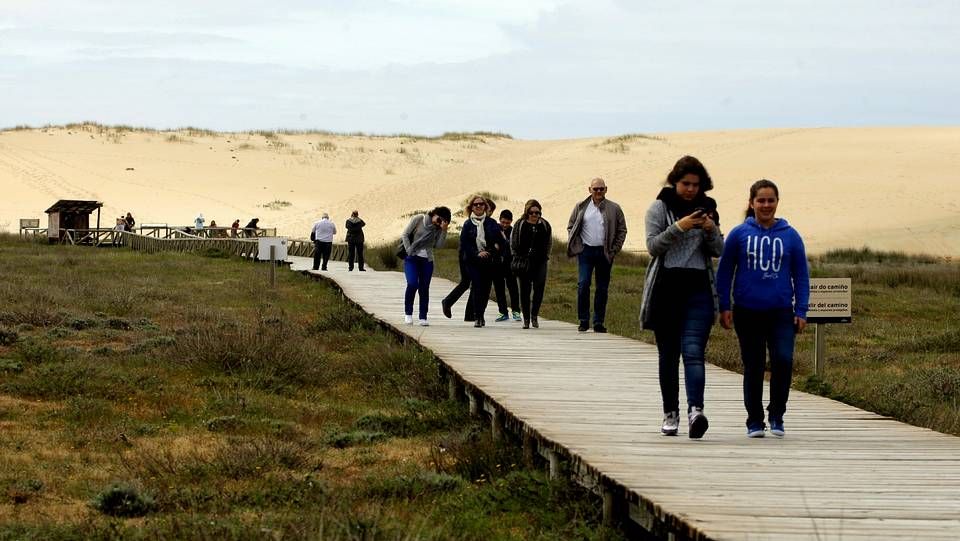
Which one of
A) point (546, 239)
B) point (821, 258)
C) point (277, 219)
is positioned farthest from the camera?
point (277, 219)

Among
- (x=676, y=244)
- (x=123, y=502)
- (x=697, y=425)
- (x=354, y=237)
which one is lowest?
(x=123, y=502)

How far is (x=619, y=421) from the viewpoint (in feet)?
30.3

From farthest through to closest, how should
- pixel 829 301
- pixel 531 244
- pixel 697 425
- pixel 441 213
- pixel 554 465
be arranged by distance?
1. pixel 441 213
2. pixel 531 244
3. pixel 829 301
4. pixel 697 425
5. pixel 554 465

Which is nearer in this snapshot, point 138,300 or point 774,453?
point 774,453

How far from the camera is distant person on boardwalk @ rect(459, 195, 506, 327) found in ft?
56.0

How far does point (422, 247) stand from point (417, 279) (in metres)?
0.47

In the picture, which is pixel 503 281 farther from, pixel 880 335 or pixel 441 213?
pixel 880 335

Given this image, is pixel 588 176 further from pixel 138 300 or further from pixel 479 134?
pixel 138 300

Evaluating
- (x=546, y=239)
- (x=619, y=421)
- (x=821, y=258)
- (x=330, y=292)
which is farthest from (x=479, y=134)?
(x=619, y=421)

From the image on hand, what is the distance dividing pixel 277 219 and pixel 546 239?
57391 mm

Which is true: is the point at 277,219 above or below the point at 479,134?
below

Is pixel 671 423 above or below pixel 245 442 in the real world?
above

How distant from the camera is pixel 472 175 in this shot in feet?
274

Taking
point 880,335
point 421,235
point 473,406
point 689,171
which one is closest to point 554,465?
point 689,171
